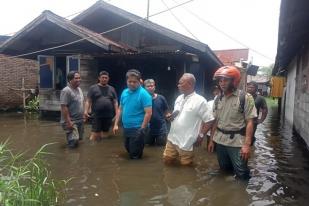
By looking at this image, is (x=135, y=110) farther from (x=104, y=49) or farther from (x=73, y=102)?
(x=104, y=49)

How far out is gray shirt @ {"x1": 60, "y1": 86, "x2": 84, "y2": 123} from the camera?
7.87 m

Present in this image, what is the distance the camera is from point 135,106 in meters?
6.88

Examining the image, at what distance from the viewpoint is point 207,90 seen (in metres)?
17.2

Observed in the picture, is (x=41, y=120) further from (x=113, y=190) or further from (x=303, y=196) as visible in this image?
(x=303, y=196)

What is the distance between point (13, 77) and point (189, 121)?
46.1 feet

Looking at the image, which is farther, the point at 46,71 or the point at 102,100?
the point at 46,71

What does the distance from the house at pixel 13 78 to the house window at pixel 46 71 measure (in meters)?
3.26

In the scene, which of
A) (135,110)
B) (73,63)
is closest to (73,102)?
(135,110)

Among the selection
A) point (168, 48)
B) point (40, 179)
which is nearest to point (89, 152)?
point (40, 179)

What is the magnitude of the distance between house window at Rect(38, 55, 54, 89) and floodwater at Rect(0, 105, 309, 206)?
240 inches

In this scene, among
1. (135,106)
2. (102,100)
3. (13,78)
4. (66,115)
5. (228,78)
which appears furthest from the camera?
(13,78)

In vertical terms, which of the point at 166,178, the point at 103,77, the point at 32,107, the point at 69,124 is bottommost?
the point at 166,178

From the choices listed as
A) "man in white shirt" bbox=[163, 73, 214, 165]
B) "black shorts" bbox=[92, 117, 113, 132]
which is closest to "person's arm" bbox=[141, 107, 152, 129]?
"man in white shirt" bbox=[163, 73, 214, 165]

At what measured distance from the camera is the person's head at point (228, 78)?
527cm
